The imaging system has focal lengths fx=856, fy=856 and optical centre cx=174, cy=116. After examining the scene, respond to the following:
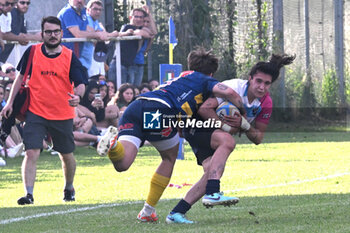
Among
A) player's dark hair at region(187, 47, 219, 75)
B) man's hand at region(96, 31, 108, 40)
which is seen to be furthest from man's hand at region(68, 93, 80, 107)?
man's hand at region(96, 31, 108, 40)

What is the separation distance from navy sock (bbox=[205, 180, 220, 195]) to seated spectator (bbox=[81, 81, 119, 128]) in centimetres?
1035

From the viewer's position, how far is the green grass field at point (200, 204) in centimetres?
730

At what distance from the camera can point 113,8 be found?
22766 mm

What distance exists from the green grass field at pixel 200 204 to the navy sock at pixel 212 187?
30 cm

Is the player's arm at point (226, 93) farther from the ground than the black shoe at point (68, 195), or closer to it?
farther from the ground

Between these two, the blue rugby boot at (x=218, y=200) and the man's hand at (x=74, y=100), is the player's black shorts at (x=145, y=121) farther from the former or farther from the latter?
the man's hand at (x=74, y=100)

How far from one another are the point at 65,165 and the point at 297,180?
3.22 metres

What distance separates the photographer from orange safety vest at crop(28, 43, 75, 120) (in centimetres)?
952

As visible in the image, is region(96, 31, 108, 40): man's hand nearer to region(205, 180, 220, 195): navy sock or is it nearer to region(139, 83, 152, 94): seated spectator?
region(139, 83, 152, 94): seated spectator

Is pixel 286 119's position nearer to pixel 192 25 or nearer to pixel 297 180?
pixel 192 25

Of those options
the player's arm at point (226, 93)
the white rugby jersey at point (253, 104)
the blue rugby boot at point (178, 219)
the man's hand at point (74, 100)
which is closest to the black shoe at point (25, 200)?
the man's hand at point (74, 100)

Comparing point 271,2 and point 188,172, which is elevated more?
point 271,2

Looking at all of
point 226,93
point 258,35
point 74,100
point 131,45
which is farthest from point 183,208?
point 258,35

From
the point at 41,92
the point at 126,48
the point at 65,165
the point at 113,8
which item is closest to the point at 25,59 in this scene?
the point at 41,92
